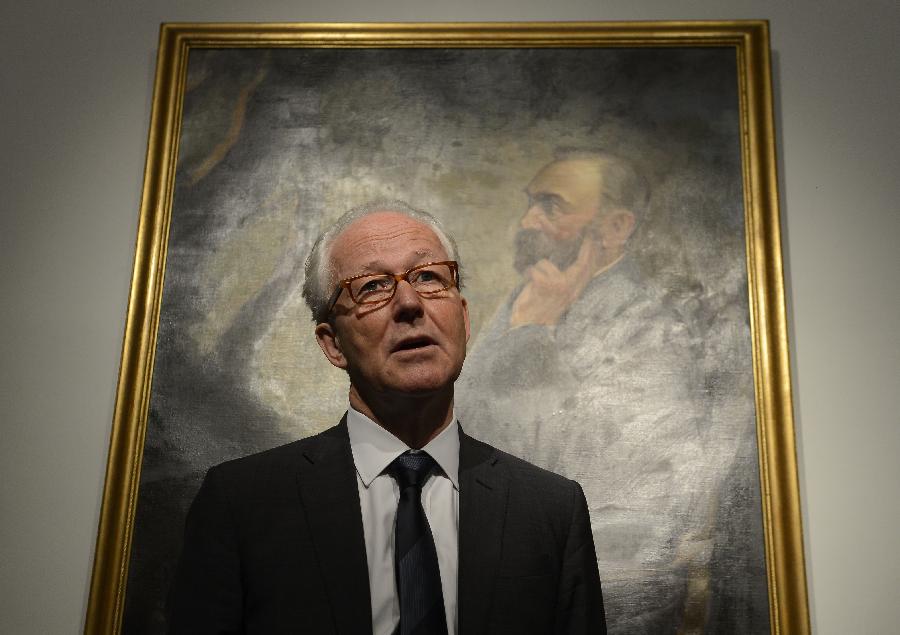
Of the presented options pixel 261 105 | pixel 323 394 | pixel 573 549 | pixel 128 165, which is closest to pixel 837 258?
pixel 573 549

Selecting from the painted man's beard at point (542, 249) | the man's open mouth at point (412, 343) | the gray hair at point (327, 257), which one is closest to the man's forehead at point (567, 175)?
the painted man's beard at point (542, 249)

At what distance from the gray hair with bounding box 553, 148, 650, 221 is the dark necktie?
0.99 metres

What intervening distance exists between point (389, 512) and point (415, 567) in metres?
0.14

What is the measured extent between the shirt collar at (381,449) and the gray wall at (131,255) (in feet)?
2.57

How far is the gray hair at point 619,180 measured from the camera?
2428 mm

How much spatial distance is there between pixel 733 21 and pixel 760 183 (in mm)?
498

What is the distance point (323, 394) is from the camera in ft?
7.55

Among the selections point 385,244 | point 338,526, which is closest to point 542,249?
point 385,244

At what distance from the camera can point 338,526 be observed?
184 centimetres

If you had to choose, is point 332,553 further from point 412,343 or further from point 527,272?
point 527,272

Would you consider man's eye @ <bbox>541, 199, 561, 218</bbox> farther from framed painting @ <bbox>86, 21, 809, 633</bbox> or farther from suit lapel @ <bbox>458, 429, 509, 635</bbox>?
suit lapel @ <bbox>458, 429, 509, 635</bbox>

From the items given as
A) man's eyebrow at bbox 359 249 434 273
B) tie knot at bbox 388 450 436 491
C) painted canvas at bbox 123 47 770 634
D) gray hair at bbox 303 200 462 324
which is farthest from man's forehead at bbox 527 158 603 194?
tie knot at bbox 388 450 436 491

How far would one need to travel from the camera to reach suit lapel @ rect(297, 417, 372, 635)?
5.77 feet

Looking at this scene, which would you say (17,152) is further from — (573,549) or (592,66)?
(573,549)
